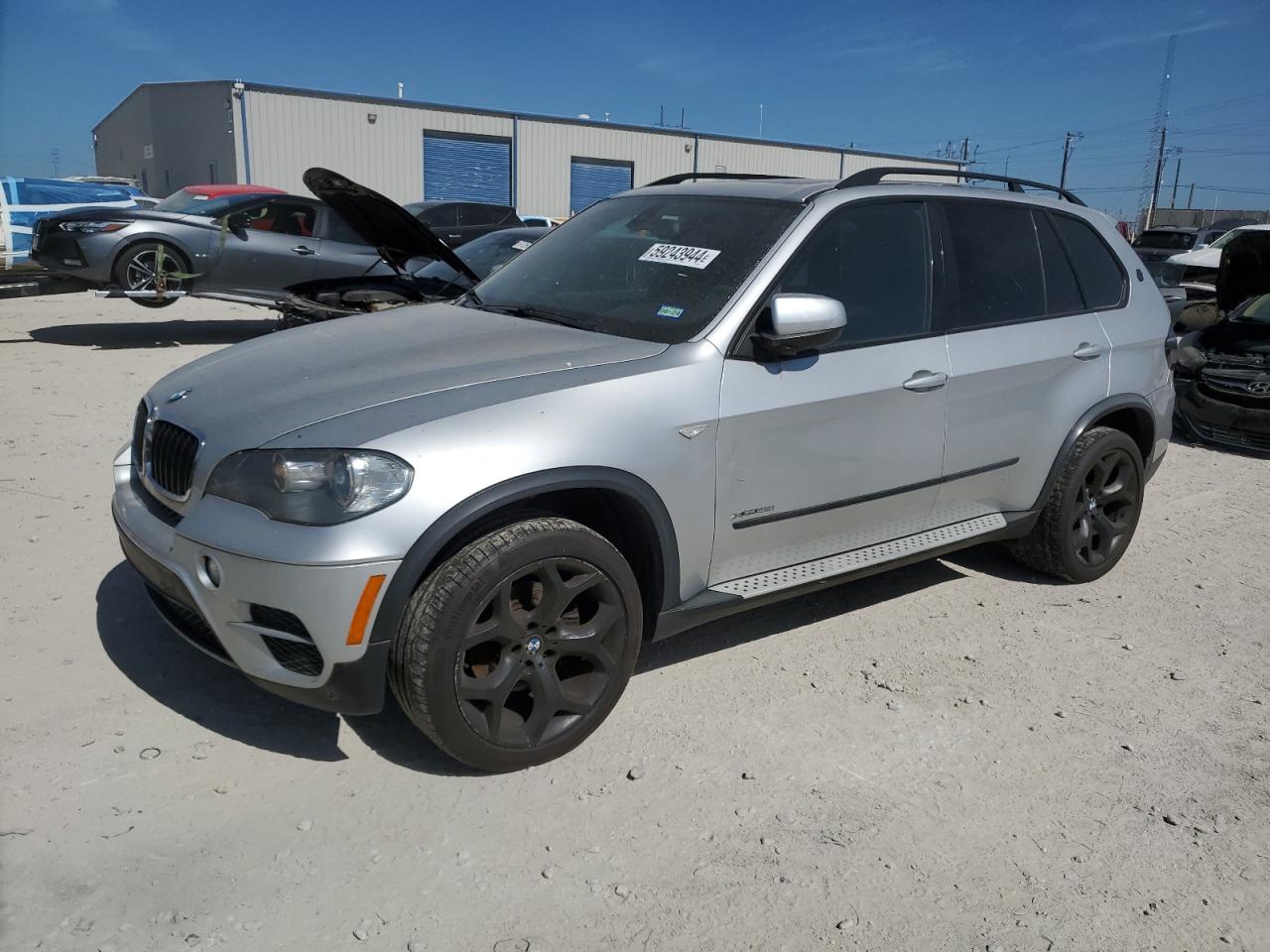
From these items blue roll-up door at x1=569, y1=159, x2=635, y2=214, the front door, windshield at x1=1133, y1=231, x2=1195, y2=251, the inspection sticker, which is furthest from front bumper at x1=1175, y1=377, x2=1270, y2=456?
blue roll-up door at x1=569, y1=159, x2=635, y2=214

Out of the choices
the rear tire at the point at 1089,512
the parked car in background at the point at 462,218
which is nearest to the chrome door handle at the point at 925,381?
the rear tire at the point at 1089,512

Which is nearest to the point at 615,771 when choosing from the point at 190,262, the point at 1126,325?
the point at 1126,325

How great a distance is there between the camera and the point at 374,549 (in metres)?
2.64

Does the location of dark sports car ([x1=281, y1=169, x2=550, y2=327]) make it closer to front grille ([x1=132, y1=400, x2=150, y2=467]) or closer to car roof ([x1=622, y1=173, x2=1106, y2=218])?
car roof ([x1=622, y1=173, x2=1106, y2=218])

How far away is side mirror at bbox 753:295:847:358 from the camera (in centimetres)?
325

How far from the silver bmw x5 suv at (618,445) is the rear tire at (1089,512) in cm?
2

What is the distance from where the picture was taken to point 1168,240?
22125 mm

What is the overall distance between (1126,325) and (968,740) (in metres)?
2.42

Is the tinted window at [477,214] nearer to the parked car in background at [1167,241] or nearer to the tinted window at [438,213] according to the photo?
the tinted window at [438,213]

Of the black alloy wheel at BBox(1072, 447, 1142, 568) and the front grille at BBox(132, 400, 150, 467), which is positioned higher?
the front grille at BBox(132, 400, 150, 467)

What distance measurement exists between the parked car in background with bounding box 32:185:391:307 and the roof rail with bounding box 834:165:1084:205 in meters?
6.67

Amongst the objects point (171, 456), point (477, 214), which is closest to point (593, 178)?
point (477, 214)

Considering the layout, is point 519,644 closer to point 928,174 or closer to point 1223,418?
point 928,174

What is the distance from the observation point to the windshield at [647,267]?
11.5 feet
